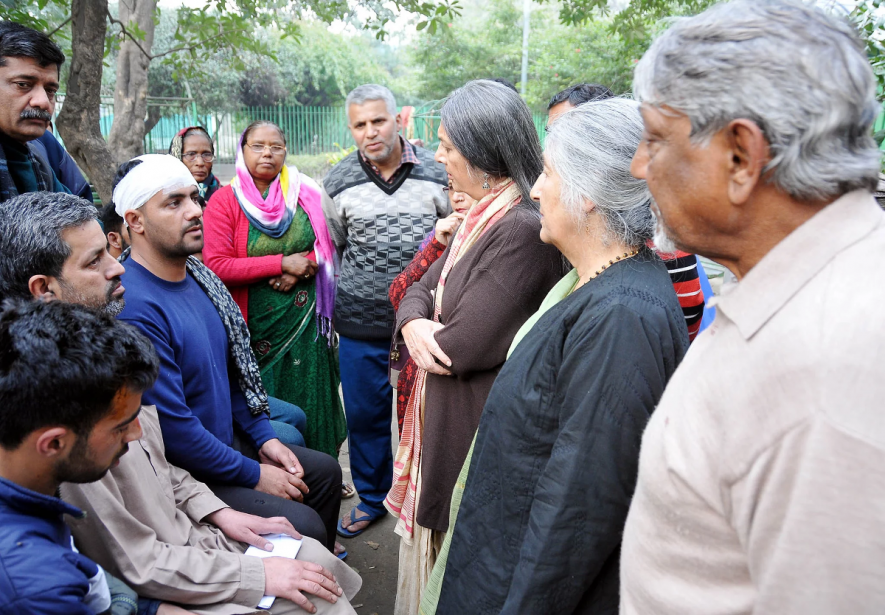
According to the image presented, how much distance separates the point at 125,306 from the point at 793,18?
2130mm

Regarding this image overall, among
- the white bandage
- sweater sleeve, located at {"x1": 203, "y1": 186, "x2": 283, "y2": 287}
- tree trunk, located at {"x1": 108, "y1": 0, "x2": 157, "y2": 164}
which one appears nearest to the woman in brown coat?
the white bandage

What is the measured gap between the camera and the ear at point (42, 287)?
76.8 inches

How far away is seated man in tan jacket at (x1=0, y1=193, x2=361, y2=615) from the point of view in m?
1.80

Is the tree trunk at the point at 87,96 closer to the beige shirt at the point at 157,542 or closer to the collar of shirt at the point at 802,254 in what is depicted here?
the beige shirt at the point at 157,542

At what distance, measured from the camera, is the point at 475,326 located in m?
2.15

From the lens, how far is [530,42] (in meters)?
25.8

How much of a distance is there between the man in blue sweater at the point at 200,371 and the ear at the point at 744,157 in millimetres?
1935

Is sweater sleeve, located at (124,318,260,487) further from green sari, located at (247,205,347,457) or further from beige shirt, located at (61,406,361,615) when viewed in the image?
green sari, located at (247,205,347,457)

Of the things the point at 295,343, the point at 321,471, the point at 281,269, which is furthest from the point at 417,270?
the point at 295,343

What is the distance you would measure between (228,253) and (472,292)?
201cm

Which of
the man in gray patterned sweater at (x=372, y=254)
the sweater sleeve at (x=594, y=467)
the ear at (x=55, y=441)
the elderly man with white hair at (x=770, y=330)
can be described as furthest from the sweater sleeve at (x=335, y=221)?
the elderly man with white hair at (x=770, y=330)

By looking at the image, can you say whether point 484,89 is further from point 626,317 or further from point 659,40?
point 659,40

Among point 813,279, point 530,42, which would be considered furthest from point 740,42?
point 530,42

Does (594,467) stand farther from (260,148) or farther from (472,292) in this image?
(260,148)
